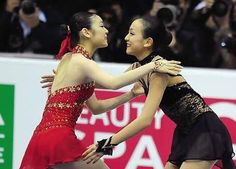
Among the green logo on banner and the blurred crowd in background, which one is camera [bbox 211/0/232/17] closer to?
the blurred crowd in background

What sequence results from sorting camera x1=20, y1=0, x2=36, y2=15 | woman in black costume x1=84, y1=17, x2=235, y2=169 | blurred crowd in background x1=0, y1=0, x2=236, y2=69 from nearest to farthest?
woman in black costume x1=84, y1=17, x2=235, y2=169
blurred crowd in background x1=0, y1=0, x2=236, y2=69
camera x1=20, y1=0, x2=36, y2=15

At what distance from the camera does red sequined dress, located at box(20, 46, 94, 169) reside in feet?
16.6

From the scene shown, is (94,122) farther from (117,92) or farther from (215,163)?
(215,163)

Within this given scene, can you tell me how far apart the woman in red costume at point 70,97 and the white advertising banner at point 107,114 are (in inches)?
58.2

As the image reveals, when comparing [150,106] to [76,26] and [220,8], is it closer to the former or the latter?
[76,26]

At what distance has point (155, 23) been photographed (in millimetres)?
5043

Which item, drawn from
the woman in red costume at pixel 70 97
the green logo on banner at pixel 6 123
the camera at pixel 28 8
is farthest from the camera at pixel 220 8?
the woman in red costume at pixel 70 97

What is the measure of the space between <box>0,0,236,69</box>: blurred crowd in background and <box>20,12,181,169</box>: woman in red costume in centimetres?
240

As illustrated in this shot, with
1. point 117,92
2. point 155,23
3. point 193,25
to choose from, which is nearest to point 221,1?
point 193,25

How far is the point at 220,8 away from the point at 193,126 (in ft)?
11.3

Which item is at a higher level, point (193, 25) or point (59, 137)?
point (193, 25)

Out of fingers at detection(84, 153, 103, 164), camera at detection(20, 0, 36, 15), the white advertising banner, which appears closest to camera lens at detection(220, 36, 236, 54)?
the white advertising banner

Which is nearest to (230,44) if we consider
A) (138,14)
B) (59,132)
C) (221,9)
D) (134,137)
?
(221,9)

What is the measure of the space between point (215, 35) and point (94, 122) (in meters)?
1.91
